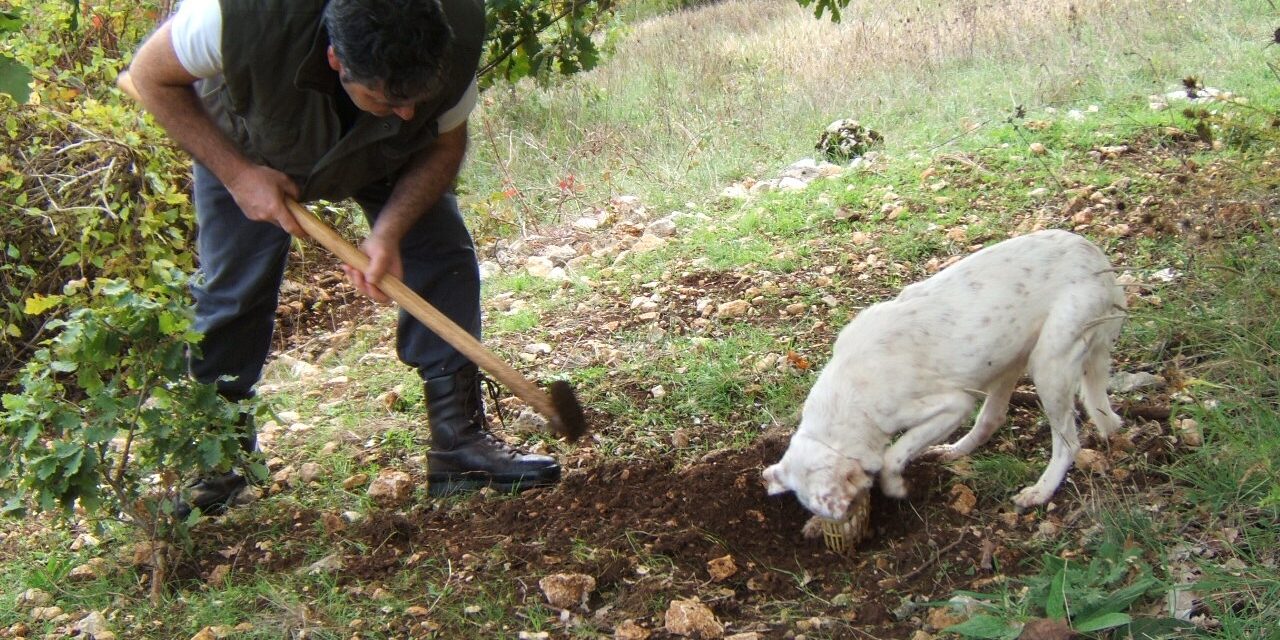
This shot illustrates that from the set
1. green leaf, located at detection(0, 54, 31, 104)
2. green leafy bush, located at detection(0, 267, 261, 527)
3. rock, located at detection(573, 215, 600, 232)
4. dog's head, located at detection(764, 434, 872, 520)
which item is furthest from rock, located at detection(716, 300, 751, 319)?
green leaf, located at detection(0, 54, 31, 104)

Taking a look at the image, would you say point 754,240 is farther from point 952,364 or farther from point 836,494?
point 836,494

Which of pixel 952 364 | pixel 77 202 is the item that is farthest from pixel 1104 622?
pixel 77 202

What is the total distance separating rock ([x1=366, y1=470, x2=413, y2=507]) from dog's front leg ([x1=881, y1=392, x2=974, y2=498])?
163cm

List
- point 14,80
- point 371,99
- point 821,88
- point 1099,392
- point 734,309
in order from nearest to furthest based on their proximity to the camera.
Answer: point 14,80 → point 371,99 → point 1099,392 → point 734,309 → point 821,88

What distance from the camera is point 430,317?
3.02 metres

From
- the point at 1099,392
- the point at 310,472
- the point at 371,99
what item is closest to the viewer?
the point at 371,99

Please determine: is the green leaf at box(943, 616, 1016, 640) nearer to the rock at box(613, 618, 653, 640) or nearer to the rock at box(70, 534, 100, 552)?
the rock at box(613, 618, 653, 640)

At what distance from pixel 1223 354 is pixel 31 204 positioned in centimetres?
544

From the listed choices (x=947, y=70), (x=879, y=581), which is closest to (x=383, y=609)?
(x=879, y=581)

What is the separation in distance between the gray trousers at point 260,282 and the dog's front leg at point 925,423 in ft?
4.90

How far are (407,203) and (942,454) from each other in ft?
6.11

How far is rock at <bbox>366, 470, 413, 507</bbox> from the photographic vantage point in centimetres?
346

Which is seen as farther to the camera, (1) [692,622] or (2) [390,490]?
(2) [390,490]

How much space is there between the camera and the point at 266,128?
2945 millimetres
